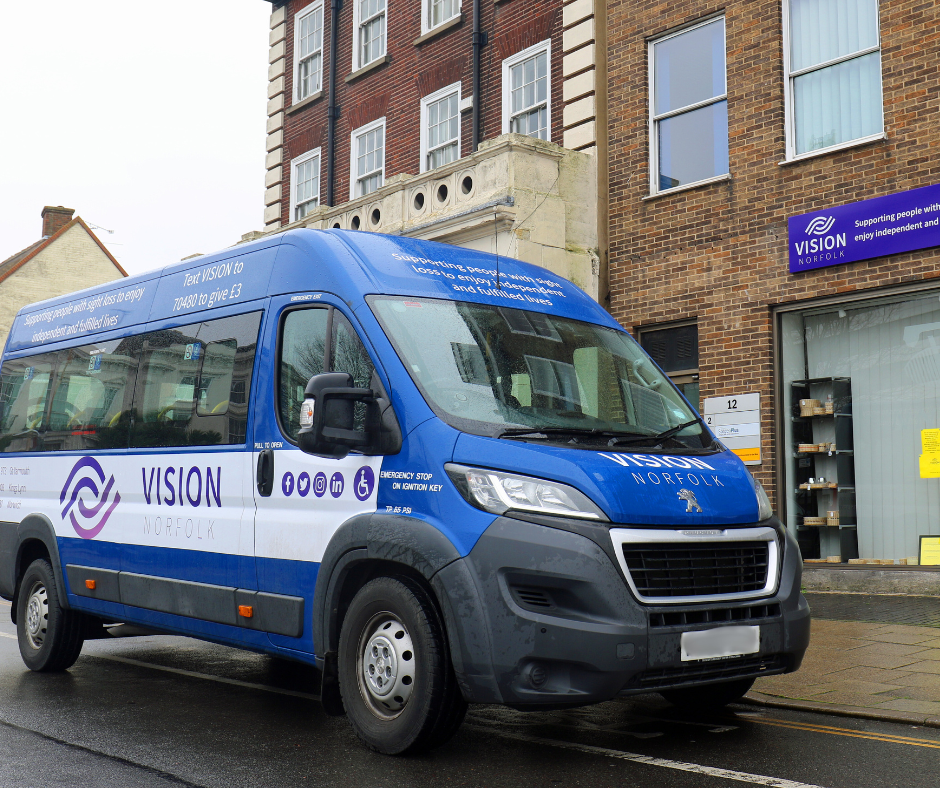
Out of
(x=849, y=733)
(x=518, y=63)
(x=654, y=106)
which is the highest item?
(x=518, y=63)

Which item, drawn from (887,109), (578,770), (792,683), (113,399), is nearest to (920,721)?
(792,683)

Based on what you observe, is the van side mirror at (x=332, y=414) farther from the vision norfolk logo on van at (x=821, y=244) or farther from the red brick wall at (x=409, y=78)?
the red brick wall at (x=409, y=78)

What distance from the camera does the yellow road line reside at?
5402 millimetres

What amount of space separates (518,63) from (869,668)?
1161cm

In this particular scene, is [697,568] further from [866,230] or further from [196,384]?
[866,230]

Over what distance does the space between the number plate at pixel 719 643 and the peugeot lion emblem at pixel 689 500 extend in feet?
1.81

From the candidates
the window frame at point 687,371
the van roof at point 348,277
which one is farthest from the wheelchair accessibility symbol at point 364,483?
the window frame at point 687,371

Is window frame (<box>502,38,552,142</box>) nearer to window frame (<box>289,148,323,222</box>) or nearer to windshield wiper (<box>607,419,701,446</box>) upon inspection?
window frame (<box>289,148,323,222</box>)

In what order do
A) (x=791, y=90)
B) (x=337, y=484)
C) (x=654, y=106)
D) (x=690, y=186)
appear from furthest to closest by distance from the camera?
(x=654, y=106), (x=690, y=186), (x=791, y=90), (x=337, y=484)

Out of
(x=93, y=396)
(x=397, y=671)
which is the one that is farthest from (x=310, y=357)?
(x=93, y=396)

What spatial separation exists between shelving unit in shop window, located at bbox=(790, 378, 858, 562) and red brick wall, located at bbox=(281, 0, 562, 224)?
556 cm

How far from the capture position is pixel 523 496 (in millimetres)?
4754

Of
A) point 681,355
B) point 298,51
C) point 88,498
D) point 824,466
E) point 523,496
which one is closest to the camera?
point 523,496

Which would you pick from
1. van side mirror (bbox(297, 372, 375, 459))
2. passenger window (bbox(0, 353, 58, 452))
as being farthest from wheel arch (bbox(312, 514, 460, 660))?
passenger window (bbox(0, 353, 58, 452))
